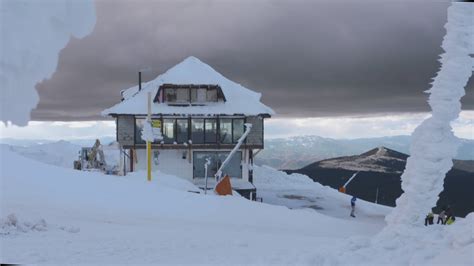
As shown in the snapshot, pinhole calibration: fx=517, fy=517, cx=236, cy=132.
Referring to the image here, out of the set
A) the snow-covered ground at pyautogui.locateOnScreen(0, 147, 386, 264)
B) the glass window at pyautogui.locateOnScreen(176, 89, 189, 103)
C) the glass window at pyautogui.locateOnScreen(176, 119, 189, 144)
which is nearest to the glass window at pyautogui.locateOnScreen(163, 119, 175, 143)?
the glass window at pyautogui.locateOnScreen(176, 119, 189, 144)

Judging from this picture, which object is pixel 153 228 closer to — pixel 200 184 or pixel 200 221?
pixel 200 221

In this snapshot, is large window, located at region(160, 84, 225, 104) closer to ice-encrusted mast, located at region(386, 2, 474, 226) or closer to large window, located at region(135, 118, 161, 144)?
large window, located at region(135, 118, 161, 144)

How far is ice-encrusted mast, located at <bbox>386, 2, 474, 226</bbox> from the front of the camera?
11.5 m

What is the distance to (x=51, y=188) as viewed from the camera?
2014 cm

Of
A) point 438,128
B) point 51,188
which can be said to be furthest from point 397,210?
point 51,188

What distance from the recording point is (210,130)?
38750mm

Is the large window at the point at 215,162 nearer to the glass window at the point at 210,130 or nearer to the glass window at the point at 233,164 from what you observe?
the glass window at the point at 233,164

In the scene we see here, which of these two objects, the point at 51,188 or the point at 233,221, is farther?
the point at 51,188

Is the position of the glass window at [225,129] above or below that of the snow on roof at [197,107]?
below

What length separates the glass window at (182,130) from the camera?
38438mm

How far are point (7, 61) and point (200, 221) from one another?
10.7 meters

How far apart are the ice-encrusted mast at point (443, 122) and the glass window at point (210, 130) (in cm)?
2741

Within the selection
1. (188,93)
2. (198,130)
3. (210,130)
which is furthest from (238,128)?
(188,93)

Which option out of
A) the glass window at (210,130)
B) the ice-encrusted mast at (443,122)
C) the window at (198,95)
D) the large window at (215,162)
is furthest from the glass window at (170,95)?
the ice-encrusted mast at (443,122)
